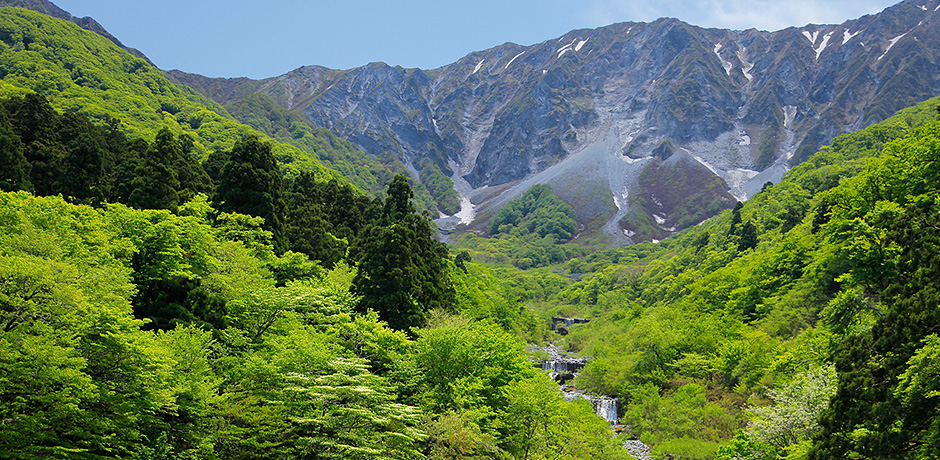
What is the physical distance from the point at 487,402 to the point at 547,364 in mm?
36622

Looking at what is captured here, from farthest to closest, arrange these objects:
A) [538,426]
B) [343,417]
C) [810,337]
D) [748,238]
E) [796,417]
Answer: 1. [748,238]
2. [810,337]
3. [538,426]
4. [796,417]
5. [343,417]

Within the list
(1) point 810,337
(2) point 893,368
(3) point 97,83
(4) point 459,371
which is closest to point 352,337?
(4) point 459,371

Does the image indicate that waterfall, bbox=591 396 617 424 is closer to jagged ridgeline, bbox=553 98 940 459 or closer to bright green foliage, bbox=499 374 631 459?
jagged ridgeline, bbox=553 98 940 459

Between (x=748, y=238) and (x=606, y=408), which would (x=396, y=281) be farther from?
(x=748, y=238)

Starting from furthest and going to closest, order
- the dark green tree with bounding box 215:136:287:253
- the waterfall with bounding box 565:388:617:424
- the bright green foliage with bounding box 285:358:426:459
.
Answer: the waterfall with bounding box 565:388:617:424, the dark green tree with bounding box 215:136:287:253, the bright green foliage with bounding box 285:358:426:459

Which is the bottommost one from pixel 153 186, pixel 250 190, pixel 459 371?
pixel 459 371

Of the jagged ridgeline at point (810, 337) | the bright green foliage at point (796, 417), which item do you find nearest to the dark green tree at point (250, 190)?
the bright green foliage at point (796, 417)

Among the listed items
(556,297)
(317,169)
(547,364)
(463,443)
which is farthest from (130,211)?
(556,297)

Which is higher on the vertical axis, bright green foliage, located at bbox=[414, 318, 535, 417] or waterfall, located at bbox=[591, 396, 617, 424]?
bright green foliage, located at bbox=[414, 318, 535, 417]

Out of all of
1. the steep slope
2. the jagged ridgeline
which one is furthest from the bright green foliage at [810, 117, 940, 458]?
the steep slope

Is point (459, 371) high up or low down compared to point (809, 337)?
down

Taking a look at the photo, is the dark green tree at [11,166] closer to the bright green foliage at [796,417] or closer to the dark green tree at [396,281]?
the dark green tree at [396,281]

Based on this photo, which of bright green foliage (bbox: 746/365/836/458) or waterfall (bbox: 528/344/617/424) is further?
waterfall (bbox: 528/344/617/424)

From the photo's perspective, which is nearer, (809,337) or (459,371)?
(459,371)
